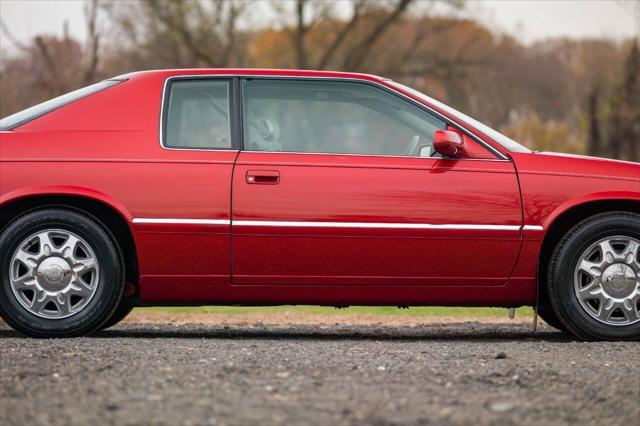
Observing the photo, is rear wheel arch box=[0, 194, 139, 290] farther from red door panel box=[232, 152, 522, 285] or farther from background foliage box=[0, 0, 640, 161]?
background foliage box=[0, 0, 640, 161]

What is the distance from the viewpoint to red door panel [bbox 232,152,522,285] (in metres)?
6.58

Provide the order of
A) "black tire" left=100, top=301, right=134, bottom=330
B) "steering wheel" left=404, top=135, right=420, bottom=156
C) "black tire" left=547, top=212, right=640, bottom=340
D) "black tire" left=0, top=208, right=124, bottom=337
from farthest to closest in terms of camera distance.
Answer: "black tire" left=100, top=301, right=134, bottom=330
"steering wheel" left=404, top=135, right=420, bottom=156
"black tire" left=547, top=212, right=640, bottom=340
"black tire" left=0, top=208, right=124, bottom=337

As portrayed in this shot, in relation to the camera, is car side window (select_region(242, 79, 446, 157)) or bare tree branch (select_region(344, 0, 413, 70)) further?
bare tree branch (select_region(344, 0, 413, 70))

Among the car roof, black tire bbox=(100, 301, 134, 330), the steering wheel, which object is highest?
the car roof

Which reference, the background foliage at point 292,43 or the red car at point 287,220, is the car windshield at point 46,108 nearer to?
the red car at point 287,220

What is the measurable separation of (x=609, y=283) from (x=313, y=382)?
2.69 meters

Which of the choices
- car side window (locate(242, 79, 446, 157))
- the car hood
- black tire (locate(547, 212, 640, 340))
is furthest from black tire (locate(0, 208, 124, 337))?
black tire (locate(547, 212, 640, 340))

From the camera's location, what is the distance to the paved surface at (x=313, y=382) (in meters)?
4.20

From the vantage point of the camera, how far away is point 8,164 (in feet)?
21.7

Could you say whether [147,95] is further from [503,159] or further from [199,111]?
[503,159]

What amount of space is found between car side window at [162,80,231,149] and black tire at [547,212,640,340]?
2.15m

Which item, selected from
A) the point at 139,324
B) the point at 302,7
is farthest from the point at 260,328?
the point at 302,7

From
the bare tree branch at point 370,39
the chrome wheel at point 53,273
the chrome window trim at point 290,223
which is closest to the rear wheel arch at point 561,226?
the chrome window trim at point 290,223

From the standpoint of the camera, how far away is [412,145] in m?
6.92
